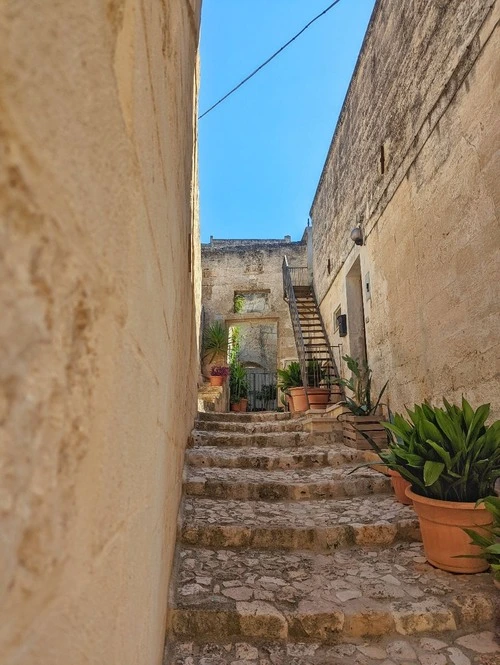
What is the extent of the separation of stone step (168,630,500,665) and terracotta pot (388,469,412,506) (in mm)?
1072

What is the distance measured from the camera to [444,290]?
9.89ft

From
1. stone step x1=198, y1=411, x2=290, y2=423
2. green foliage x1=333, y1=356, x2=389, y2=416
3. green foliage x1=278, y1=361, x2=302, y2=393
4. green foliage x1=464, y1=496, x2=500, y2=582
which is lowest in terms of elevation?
green foliage x1=464, y1=496, x2=500, y2=582

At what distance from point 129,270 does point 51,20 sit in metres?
0.29

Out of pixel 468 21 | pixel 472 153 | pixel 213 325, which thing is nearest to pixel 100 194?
pixel 472 153

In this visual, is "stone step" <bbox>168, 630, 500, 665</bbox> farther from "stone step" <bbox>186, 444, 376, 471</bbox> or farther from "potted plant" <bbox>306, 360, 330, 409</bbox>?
"potted plant" <bbox>306, 360, 330, 409</bbox>

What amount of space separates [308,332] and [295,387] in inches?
78.8

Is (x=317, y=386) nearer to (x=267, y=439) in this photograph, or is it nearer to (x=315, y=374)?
(x=315, y=374)

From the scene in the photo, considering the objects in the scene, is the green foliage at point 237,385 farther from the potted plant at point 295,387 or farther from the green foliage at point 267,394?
the potted plant at point 295,387

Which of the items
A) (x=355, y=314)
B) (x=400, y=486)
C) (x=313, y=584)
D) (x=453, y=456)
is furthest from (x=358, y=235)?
(x=313, y=584)

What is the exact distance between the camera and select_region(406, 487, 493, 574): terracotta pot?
5.82 ft

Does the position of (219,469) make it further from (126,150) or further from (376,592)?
(126,150)

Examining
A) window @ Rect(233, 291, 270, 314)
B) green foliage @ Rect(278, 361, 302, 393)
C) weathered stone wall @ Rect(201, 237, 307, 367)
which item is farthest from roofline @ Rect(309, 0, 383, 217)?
green foliage @ Rect(278, 361, 302, 393)

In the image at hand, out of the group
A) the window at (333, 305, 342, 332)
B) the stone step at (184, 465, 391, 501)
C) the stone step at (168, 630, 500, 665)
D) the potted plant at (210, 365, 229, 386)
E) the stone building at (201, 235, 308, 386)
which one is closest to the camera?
the stone step at (168, 630, 500, 665)

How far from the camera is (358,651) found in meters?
1.47
